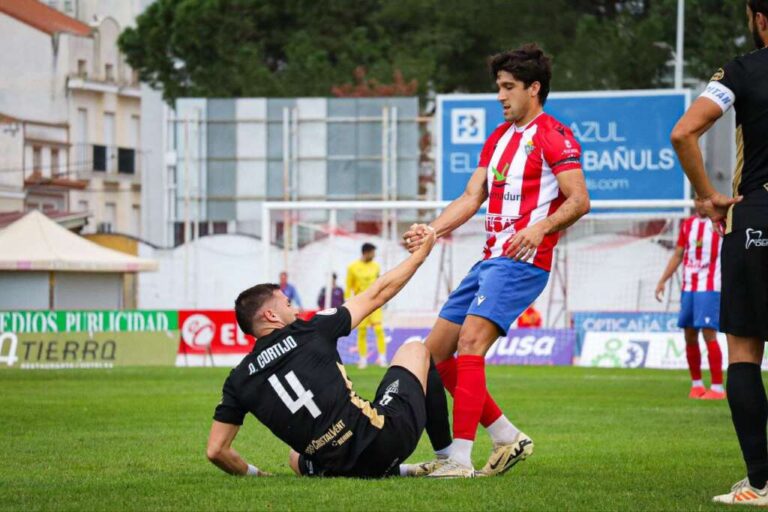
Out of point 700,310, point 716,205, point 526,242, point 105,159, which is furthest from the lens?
point 105,159

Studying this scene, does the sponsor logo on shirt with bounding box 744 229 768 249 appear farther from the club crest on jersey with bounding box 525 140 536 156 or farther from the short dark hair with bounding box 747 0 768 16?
the club crest on jersey with bounding box 525 140 536 156

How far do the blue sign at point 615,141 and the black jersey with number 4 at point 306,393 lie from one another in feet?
84.4

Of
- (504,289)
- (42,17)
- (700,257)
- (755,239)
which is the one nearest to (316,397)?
(504,289)

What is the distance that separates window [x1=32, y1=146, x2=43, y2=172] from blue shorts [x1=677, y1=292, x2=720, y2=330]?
44201mm

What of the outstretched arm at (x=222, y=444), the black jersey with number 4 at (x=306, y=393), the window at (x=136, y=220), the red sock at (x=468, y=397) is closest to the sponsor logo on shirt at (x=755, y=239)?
the red sock at (x=468, y=397)

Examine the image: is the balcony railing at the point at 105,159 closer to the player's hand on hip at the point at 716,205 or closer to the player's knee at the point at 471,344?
the player's knee at the point at 471,344

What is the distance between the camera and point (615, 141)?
3334 centimetres

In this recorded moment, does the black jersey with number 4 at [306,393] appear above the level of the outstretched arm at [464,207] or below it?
below

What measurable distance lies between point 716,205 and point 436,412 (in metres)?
2.13

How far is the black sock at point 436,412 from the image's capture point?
828 cm

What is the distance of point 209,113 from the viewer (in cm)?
4544

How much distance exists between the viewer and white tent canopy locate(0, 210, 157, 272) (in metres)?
37.1

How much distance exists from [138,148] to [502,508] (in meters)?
64.3

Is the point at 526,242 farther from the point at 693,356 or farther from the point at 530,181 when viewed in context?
the point at 693,356
